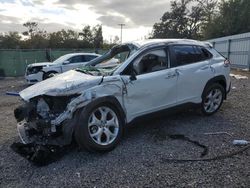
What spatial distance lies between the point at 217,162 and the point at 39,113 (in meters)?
2.87

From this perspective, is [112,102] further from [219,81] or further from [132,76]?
[219,81]

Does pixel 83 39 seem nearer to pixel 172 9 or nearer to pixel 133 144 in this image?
pixel 172 9

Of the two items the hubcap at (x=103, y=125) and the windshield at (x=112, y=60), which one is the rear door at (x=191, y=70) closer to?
the windshield at (x=112, y=60)

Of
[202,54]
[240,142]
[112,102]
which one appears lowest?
[240,142]

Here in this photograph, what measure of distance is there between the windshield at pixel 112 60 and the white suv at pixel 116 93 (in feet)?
0.07

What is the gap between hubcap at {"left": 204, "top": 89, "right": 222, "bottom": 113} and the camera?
6.46 m

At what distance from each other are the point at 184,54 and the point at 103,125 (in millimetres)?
2473

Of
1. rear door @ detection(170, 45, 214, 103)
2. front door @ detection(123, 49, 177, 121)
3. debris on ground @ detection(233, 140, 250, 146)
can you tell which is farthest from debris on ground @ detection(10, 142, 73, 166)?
debris on ground @ detection(233, 140, 250, 146)

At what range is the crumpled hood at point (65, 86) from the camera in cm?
457

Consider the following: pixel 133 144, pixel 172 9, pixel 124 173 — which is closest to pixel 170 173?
pixel 124 173

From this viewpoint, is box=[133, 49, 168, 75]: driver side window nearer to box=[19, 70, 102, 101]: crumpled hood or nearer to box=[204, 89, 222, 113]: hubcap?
box=[19, 70, 102, 101]: crumpled hood

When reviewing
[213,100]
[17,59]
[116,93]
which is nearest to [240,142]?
[213,100]

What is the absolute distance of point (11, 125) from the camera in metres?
6.64

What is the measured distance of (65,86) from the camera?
182 inches
